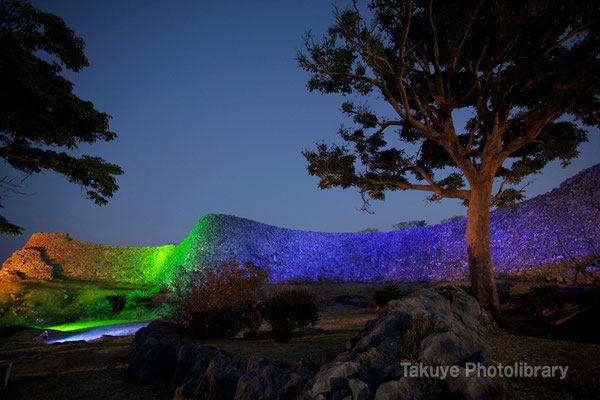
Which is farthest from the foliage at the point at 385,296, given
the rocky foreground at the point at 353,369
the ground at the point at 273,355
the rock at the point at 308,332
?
the rocky foreground at the point at 353,369

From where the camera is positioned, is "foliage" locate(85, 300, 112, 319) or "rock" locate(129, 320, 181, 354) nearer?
"rock" locate(129, 320, 181, 354)

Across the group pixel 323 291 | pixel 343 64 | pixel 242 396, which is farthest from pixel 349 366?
pixel 323 291

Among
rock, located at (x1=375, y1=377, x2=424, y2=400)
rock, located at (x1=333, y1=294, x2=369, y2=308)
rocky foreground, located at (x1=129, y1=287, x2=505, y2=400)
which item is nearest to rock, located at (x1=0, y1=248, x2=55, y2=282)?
rock, located at (x1=333, y1=294, x2=369, y2=308)

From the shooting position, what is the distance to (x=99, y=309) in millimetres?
15094

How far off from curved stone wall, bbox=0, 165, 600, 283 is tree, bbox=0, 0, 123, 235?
1268cm

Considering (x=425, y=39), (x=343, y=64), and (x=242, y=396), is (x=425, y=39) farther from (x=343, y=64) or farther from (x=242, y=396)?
(x=242, y=396)

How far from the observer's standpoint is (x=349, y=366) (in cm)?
241

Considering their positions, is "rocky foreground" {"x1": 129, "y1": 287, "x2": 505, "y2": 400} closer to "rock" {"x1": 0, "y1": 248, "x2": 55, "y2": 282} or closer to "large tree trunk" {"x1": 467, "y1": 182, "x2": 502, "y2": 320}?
"large tree trunk" {"x1": 467, "y1": 182, "x2": 502, "y2": 320}

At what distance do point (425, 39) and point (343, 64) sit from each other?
8.40 ft

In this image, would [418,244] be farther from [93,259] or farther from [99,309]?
[93,259]

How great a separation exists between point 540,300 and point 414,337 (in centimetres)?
637

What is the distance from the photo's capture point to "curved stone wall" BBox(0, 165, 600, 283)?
44.1ft

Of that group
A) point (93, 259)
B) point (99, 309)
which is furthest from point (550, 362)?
point (93, 259)

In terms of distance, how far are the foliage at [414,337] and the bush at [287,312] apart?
11.4ft
